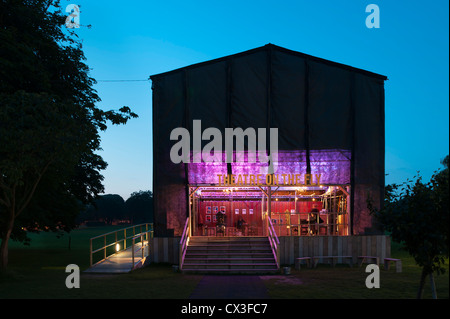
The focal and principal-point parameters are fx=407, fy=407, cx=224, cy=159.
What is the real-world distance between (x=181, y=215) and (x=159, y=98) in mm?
5608

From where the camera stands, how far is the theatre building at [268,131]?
1866 cm

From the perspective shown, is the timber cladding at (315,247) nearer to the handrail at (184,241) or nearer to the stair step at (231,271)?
the handrail at (184,241)

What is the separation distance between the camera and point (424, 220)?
8.29 m

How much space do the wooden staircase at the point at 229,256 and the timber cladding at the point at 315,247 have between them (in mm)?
952

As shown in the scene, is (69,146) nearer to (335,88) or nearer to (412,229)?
(412,229)

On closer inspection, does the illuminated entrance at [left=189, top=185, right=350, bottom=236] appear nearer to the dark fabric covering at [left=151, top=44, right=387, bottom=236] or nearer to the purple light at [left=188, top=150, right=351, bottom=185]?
the purple light at [left=188, top=150, right=351, bottom=185]

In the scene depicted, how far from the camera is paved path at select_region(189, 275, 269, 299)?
10.8m

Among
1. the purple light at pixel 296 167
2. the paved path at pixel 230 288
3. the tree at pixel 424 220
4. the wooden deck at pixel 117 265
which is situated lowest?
the wooden deck at pixel 117 265

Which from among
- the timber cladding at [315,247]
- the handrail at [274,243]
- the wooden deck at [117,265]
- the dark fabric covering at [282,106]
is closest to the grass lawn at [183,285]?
the wooden deck at [117,265]

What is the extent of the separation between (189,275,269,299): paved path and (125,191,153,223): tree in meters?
93.1

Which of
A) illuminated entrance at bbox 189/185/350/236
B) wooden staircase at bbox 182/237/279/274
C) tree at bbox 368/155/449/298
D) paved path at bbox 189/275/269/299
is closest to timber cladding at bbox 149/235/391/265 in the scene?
wooden staircase at bbox 182/237/279/274

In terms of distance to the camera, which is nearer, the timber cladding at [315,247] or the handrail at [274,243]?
the handrail at [274,243]
